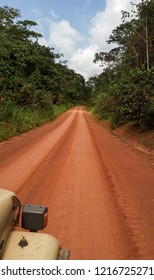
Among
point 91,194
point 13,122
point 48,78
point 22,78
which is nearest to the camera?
point 91,194

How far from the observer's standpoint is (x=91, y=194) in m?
6.89

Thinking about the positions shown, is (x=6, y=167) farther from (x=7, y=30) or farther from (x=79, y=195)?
(x=7, y=30)

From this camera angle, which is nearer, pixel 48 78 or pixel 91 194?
pixel 91 194

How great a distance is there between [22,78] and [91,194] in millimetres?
24230

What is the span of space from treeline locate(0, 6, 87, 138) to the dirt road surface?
250 inches

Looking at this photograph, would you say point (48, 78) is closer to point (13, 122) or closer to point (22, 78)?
point (22, 78)

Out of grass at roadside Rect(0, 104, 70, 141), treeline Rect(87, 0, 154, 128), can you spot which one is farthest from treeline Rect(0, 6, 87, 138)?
treeline Rect(87, 0, 154, 128)

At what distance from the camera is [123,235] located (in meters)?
4.90

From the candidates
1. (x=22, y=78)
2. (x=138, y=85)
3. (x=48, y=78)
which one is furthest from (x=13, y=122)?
(x=48, y=78)

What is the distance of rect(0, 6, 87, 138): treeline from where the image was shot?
68.5ft

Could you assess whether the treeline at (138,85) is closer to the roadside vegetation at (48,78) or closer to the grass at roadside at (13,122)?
the roadside vegetation at (48,78)

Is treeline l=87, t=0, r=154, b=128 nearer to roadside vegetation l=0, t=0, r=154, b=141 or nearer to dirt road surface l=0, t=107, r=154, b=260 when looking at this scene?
roadside vegetation l=0, t=0, r=154, b=141

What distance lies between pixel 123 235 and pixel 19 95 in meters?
21.0

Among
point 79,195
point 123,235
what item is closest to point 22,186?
point 79,195
